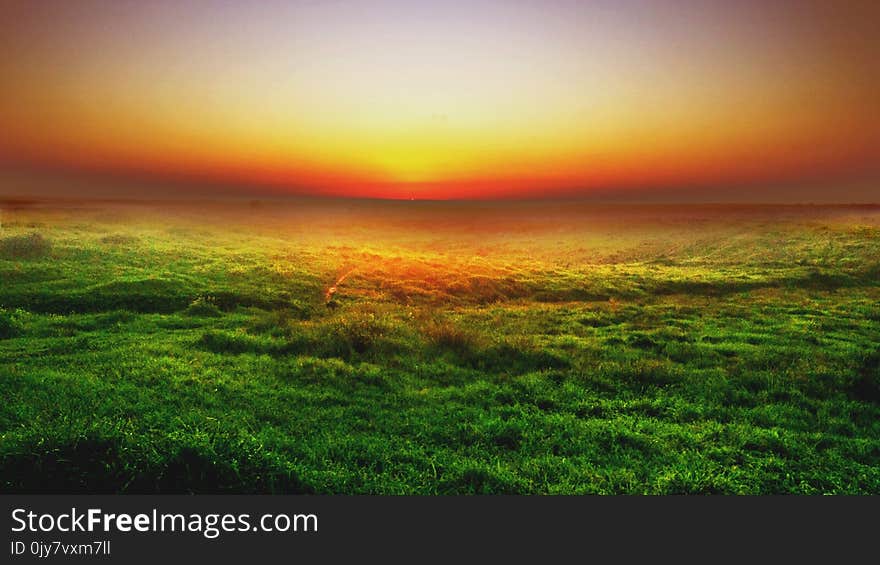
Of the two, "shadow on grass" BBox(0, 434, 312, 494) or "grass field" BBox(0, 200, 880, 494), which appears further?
"grass field" BBox(0, 200, 880, 494)

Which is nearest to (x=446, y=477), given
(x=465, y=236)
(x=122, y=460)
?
(x=122, y=460)

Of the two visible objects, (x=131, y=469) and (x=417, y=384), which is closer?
(x=131, y=469)

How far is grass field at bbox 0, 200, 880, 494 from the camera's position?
7.78 m

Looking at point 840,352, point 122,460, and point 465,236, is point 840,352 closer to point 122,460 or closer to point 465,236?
point 122,460

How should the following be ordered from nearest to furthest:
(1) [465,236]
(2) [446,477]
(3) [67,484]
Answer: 1. (3) [67,484]
2. (2) [446,477]
3. (1) [465,236]

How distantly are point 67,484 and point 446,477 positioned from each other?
214 inches

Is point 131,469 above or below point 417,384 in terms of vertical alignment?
above

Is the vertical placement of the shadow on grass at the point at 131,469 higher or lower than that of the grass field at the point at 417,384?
higher

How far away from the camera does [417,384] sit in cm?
1258

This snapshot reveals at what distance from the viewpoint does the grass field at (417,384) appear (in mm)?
7781

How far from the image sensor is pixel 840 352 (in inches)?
610

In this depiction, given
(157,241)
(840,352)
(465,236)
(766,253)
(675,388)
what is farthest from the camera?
(465,236)

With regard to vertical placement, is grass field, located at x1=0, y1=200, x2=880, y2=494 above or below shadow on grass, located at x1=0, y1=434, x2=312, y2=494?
below

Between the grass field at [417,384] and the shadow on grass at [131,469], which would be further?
the grass field at [417,384]
